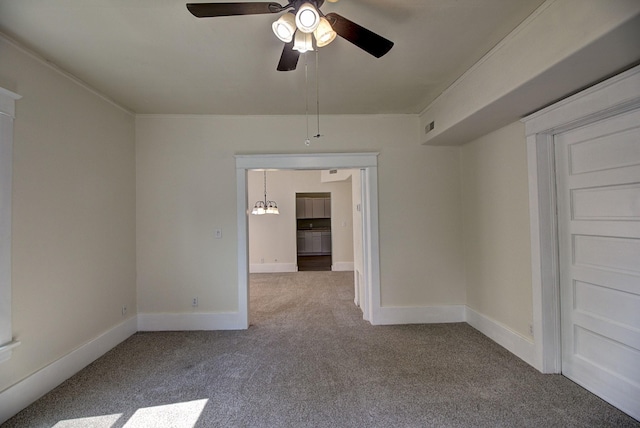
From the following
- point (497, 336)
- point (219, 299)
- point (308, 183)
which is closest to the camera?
point (497, 336)

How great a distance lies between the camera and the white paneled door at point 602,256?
76.3 inches

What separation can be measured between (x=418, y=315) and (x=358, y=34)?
126 inches

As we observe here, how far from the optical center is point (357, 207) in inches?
166

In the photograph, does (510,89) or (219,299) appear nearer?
(510,89)

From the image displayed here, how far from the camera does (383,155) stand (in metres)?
3.71

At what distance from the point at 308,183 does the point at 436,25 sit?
6383 millimetres

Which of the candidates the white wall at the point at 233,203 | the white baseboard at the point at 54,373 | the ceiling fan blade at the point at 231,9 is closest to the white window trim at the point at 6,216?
the white baseboard at the point at 54,373

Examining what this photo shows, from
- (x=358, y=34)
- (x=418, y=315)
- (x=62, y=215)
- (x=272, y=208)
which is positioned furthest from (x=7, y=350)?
(x=272, y=208)

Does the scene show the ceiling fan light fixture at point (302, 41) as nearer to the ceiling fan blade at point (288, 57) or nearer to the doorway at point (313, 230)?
the ceiling fan blade at point (288, 57)

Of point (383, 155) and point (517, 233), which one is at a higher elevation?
point (383, 155)

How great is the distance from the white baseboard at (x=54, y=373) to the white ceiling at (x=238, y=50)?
2387 mm

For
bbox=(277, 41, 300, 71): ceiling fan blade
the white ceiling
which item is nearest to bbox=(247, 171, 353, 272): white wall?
the white ceiling

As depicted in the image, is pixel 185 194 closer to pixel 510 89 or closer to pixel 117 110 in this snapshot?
pixel 117 110

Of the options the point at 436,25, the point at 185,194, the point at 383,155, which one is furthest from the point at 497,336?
the point at 185,194
